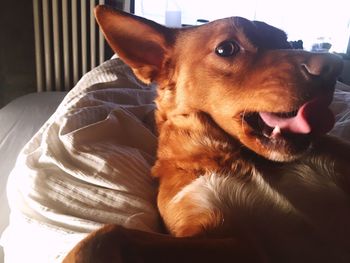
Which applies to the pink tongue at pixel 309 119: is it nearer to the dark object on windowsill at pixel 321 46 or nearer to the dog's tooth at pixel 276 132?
the dog's tooth at pixel 276 132

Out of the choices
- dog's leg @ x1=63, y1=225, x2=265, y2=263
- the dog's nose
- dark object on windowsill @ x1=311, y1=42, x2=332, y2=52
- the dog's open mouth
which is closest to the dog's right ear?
the dog's open mouth

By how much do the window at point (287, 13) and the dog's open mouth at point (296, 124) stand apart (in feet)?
8.92

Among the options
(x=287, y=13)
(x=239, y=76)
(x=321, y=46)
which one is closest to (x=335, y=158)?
(x=239, y=76)

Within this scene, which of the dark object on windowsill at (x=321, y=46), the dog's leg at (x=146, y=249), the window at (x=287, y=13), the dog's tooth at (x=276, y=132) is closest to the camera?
the dog's leg at (x=146, y=249)

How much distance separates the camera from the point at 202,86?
3.23ft

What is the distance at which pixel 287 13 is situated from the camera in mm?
3670

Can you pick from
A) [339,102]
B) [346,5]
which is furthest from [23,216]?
[346,5]

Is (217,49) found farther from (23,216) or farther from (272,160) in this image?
(23,216)

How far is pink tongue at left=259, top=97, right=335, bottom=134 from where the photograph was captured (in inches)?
32.1

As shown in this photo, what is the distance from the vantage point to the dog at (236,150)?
2.41 feet

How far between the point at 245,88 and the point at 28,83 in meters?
2.65

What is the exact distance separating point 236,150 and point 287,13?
3.08 metres

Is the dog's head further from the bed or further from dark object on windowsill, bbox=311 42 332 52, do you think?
dark object on windowsill, bbox=311 42 332 52

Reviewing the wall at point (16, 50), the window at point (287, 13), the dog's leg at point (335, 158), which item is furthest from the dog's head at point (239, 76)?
the window at point (287, 13)
